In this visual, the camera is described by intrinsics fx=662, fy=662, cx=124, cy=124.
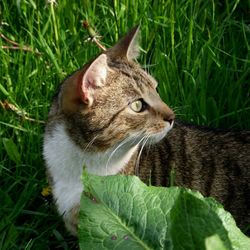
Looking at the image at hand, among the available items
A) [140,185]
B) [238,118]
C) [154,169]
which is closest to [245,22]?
[238,118]

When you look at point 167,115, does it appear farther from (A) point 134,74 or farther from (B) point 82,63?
(B) point 82,63

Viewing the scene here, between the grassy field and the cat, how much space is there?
318mm

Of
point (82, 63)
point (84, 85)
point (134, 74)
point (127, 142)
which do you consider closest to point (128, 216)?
point (84, 85)

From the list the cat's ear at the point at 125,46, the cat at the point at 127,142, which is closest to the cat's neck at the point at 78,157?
the cat at the point at 127,142

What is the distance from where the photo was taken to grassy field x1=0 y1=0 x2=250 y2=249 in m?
3.30

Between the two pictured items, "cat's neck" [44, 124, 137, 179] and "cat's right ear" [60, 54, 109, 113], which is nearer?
"cat's right ear" [60, 54, 109, 113]

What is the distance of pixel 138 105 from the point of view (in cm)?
297

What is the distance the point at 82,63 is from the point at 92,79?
3.26 feet

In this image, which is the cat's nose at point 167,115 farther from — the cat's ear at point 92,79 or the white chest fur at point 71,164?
the cat's ear at point 92,79

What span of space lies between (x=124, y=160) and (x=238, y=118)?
0.88 metres

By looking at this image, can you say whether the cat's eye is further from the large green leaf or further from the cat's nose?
the large green leaf

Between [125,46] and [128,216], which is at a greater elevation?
[128,216]

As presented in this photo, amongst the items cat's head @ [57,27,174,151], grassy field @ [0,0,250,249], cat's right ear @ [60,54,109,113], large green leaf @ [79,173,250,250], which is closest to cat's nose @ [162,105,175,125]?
cat's head @ [57,27,174,151]

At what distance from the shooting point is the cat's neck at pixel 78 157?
291 centimetres
